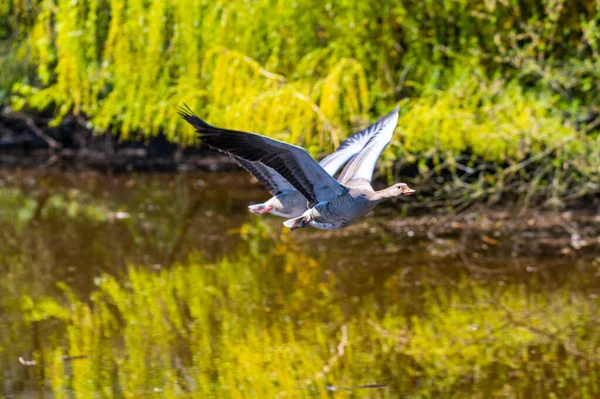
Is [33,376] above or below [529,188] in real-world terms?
below

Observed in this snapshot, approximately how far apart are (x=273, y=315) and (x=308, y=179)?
4330 mm

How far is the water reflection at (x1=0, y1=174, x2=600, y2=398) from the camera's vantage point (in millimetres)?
7281

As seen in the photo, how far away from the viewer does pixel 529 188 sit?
10242mm

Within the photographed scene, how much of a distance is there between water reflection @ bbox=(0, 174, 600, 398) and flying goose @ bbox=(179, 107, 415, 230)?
118 inches

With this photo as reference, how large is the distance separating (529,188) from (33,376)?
5.53 m

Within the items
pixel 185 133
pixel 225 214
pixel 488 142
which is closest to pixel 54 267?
pixel 185 133

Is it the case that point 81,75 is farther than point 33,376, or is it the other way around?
point 81,75

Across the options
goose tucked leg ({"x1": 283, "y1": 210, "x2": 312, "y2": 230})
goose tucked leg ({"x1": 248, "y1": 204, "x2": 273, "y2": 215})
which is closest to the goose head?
goose tucked leg ({"x1": 283, "y1": 210, "x2": 312, "y2": 230})

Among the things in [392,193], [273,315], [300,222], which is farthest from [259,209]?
[273,315]

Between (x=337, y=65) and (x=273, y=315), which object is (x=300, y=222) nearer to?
(x=273, y=315)

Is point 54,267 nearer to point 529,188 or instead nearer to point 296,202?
point 529,188

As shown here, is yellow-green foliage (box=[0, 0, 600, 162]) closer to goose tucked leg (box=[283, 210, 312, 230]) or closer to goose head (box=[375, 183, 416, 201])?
goose tucked leg (box=[283, 210, 312, 230])

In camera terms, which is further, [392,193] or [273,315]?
[273,315]

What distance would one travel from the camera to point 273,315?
8.57 m
